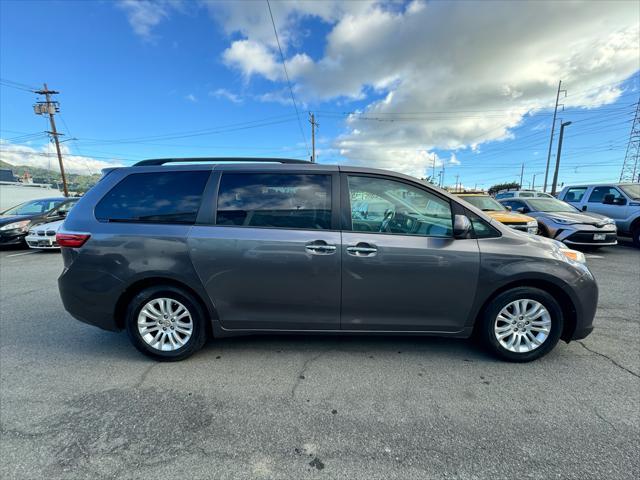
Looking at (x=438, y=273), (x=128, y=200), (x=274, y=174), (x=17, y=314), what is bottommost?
(x=17, y=314)

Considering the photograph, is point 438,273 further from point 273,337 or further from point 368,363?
point 273,337

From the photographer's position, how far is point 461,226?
106 inches

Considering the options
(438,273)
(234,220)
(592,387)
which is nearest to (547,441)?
(592,387)

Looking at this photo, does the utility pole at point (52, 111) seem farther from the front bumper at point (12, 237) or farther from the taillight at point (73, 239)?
the taillight at point (73, 239)

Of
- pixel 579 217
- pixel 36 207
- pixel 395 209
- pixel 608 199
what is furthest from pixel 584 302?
pixel 36 207

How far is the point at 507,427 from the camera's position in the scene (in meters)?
2.10

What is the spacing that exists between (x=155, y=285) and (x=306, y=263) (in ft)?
4.78

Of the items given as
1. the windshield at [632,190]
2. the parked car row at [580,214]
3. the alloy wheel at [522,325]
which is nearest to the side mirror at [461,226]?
the alloy wheel at [522,325]

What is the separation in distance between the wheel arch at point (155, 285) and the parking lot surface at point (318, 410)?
0.47m

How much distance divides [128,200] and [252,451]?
8.03ft

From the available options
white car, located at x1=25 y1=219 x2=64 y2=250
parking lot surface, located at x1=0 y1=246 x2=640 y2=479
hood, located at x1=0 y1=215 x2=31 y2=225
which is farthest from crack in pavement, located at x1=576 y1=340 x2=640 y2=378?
hood, located at x1=0 y1=215 x2=31 y2=225

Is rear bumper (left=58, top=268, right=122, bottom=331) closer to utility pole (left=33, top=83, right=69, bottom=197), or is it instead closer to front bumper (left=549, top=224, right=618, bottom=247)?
front bumper (left=549, top=224, right=618, bottom=247)

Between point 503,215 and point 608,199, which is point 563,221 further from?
point 608,199

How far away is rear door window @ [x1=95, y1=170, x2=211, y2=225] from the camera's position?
9.45 ft
